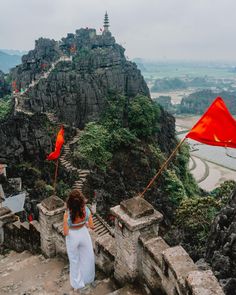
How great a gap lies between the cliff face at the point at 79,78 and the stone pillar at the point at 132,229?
108 feet

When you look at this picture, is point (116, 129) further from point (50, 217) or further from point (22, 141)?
point (50, 217)

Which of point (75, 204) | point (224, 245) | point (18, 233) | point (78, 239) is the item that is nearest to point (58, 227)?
point (78, 239)

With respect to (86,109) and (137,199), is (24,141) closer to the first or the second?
(86,109)

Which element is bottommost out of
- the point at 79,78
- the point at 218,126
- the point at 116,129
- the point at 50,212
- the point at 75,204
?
the point at 116,129

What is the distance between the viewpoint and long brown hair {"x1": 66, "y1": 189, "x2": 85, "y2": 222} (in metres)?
6.24

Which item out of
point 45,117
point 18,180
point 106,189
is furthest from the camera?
point 45,117

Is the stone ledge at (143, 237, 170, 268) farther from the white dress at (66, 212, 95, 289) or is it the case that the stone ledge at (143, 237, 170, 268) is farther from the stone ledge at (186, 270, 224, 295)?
the stone ledge at (186, 270, 224, 295)

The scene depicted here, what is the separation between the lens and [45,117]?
117 ft

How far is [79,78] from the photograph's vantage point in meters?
40.8

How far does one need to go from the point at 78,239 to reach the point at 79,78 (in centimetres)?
3612

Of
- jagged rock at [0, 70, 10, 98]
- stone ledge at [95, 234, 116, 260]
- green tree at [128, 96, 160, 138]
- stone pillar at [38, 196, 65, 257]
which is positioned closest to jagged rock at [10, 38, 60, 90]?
jagged rock at [0, 70, 10, 98]

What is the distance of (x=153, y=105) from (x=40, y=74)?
16.1m

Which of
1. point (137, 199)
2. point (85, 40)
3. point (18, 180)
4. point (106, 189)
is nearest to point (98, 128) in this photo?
point (106, 189)

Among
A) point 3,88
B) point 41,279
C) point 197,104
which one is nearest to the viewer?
point 41,279
